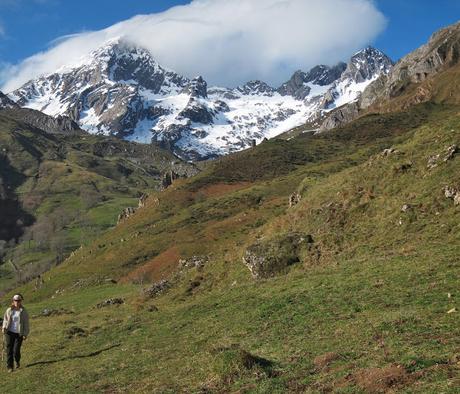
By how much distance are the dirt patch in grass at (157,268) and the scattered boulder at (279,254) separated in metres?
45.8

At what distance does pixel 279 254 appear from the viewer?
139 feet

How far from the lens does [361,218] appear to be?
41.5 metres

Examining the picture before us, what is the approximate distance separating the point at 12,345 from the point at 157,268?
69160 millimetres

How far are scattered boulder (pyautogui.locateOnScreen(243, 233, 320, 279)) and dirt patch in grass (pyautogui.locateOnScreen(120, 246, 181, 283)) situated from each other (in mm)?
45829

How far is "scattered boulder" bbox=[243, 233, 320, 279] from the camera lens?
4131cm

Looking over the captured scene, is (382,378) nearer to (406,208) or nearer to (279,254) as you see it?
(406,208)

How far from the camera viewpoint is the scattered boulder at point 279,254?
136 feet

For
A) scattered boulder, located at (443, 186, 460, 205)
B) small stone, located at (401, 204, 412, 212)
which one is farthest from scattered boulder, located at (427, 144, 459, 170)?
small stone, located at (401, 204, 412, 212)

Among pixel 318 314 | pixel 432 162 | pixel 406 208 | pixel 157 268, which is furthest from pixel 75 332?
pixel 157 268

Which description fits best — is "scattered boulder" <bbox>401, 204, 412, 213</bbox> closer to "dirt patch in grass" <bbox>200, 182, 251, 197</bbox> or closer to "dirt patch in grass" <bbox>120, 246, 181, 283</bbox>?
"dirt patch in grass" <bbox>120, 246, 181, 283</bbox>

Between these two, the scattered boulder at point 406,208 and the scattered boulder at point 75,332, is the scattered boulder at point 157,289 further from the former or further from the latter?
the scattered boulder at point 406,208

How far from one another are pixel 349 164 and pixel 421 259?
112 meters

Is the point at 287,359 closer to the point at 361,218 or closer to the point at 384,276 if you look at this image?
the point at 384,276

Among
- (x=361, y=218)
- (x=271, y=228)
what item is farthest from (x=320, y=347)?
(x=271, y=228)
